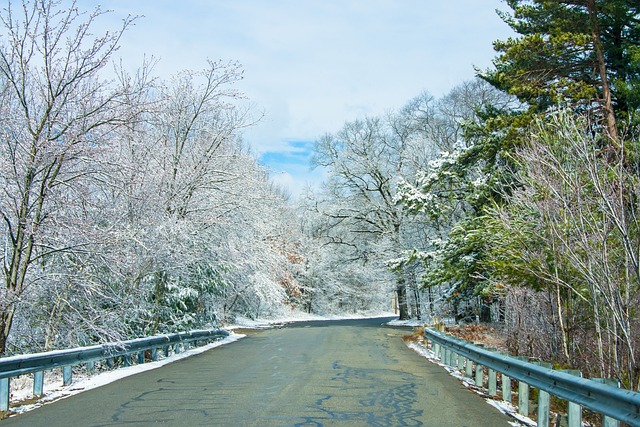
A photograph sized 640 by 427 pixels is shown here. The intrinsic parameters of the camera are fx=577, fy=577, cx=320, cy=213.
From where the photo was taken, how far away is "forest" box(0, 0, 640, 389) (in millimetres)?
9414

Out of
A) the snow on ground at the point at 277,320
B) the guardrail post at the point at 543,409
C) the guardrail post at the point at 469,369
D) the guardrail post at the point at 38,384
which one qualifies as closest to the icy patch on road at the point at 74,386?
the guardrail post at the point at 38,384

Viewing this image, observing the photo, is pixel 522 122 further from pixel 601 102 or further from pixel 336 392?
pixel 336 392

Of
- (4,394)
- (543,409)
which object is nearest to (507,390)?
(543,409)

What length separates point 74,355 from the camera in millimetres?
10148

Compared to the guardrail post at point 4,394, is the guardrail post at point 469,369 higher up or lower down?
lower down

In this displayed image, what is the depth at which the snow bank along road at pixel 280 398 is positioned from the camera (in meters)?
7.21

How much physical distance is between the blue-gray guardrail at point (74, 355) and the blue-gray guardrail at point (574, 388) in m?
6.99

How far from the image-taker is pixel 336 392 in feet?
30.6

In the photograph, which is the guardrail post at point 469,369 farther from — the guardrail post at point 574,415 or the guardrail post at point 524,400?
the guardrail post at point 574,415

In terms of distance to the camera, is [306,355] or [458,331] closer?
[306,355]

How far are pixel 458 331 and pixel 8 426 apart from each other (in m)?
14.9

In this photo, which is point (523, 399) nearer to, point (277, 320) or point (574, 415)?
point (574, 415)

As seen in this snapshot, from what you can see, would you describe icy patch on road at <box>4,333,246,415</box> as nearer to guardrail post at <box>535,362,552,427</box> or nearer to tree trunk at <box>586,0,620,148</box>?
guardrail post at <box>535,362,552,427</box>

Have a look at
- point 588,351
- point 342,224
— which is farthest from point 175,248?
point 342,224
